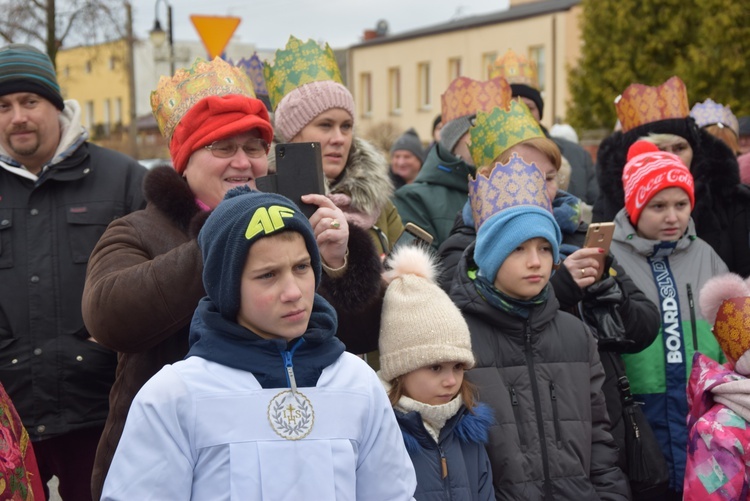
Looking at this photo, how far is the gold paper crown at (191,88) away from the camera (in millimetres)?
3379

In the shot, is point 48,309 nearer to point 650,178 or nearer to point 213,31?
point 650,178

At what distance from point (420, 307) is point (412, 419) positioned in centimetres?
40

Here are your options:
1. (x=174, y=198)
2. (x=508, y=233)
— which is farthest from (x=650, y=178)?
(x=174, y=198)

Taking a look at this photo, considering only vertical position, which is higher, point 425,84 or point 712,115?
point 425,84

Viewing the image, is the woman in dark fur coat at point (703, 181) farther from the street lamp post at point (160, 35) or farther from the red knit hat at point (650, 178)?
the street lamp post at point (160, 35)

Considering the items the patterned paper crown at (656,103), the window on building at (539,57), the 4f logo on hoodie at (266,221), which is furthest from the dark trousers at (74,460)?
the window on building at (539,57)

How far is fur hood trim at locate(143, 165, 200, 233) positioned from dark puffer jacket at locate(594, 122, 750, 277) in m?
2.64

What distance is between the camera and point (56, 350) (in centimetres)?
390

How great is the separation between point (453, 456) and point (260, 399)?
40.7 inches

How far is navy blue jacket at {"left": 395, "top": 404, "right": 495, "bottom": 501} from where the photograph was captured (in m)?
3.31

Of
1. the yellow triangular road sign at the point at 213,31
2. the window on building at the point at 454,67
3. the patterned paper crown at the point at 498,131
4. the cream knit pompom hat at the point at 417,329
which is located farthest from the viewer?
the window on building at the point at 454,67

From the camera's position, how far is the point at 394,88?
133ft

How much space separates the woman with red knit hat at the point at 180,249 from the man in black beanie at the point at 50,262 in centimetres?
77

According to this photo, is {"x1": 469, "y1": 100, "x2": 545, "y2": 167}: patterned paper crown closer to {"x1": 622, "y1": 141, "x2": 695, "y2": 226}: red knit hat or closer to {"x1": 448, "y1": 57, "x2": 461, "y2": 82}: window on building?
{"x1": 622, "y1": 141, "x2": 695, "y2": 226}: red knit hat
